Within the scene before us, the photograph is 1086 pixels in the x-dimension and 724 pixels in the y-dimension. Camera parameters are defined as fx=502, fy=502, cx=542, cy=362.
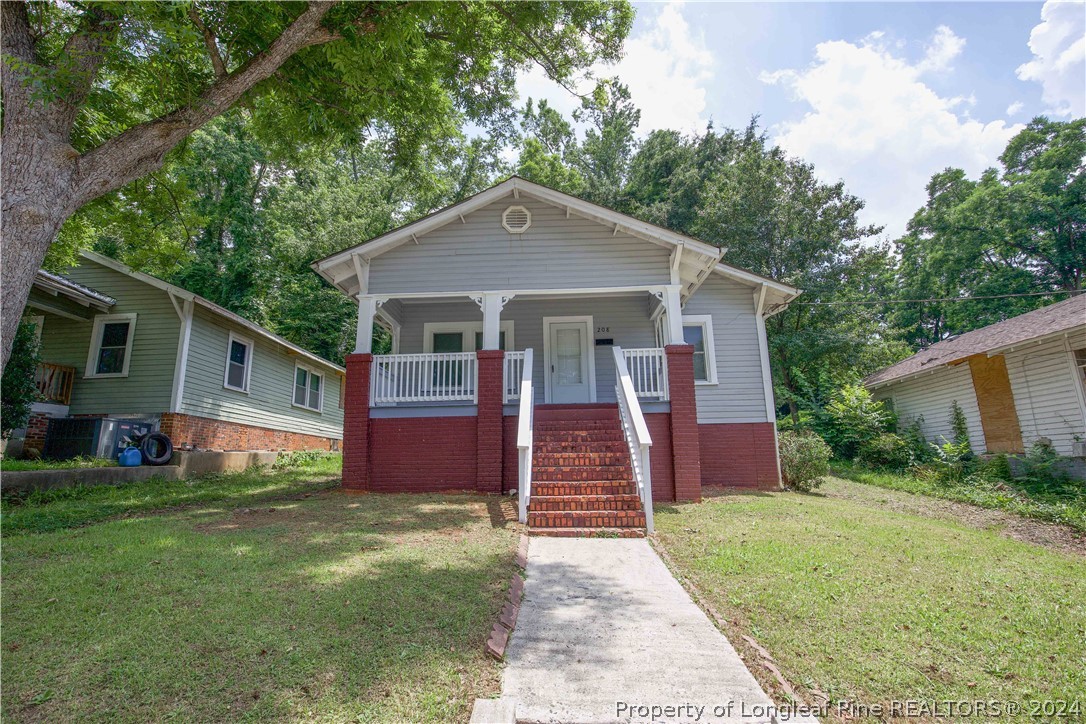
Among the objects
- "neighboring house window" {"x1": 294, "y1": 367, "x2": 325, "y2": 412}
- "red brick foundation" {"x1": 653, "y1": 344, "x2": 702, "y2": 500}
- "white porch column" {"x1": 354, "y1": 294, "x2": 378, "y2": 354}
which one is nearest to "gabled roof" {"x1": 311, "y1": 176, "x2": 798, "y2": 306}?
"white porch column" {"x1": 354, "y1": 294, "x2": 378, "y2": 354}

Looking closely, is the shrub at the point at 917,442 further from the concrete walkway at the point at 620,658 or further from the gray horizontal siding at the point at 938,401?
the concrete walkway at the point at 620,658

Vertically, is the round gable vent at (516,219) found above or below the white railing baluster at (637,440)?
above

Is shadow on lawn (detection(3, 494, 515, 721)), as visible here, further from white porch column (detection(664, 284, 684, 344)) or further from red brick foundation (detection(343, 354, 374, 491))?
white porch column (detection(664, 284, 684, 344))

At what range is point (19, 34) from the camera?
550 cm

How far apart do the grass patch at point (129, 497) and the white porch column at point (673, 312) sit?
7.69 m

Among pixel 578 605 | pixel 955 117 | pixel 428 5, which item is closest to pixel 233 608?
pixel 578 605

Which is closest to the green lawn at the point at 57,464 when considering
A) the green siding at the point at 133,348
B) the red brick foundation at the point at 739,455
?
the green siding at the point at 133,348

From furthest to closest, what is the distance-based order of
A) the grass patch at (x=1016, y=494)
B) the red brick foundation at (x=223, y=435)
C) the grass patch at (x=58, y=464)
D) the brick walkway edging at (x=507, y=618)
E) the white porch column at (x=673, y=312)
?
the red brick foundation at (x=223, y=435) < the white porch column at (x=673, y=312) < the grass patch at (x=1016, y=494) < the grass patch at (x=58, y=464) < the brick walkway edging at (x=507, y=618)

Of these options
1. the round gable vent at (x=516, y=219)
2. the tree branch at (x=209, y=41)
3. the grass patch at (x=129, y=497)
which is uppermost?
the tree branch at (x=209, y=41)

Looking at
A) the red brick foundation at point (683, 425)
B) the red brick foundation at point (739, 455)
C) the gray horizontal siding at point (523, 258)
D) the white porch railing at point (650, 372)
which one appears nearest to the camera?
the red brick foundation at point (683, 425)

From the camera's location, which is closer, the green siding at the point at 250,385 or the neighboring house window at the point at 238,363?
the green siding at the point at 250,385

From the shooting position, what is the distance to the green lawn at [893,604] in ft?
9.82

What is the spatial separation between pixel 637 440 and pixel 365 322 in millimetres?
5953

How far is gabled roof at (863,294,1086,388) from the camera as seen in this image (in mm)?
11562
